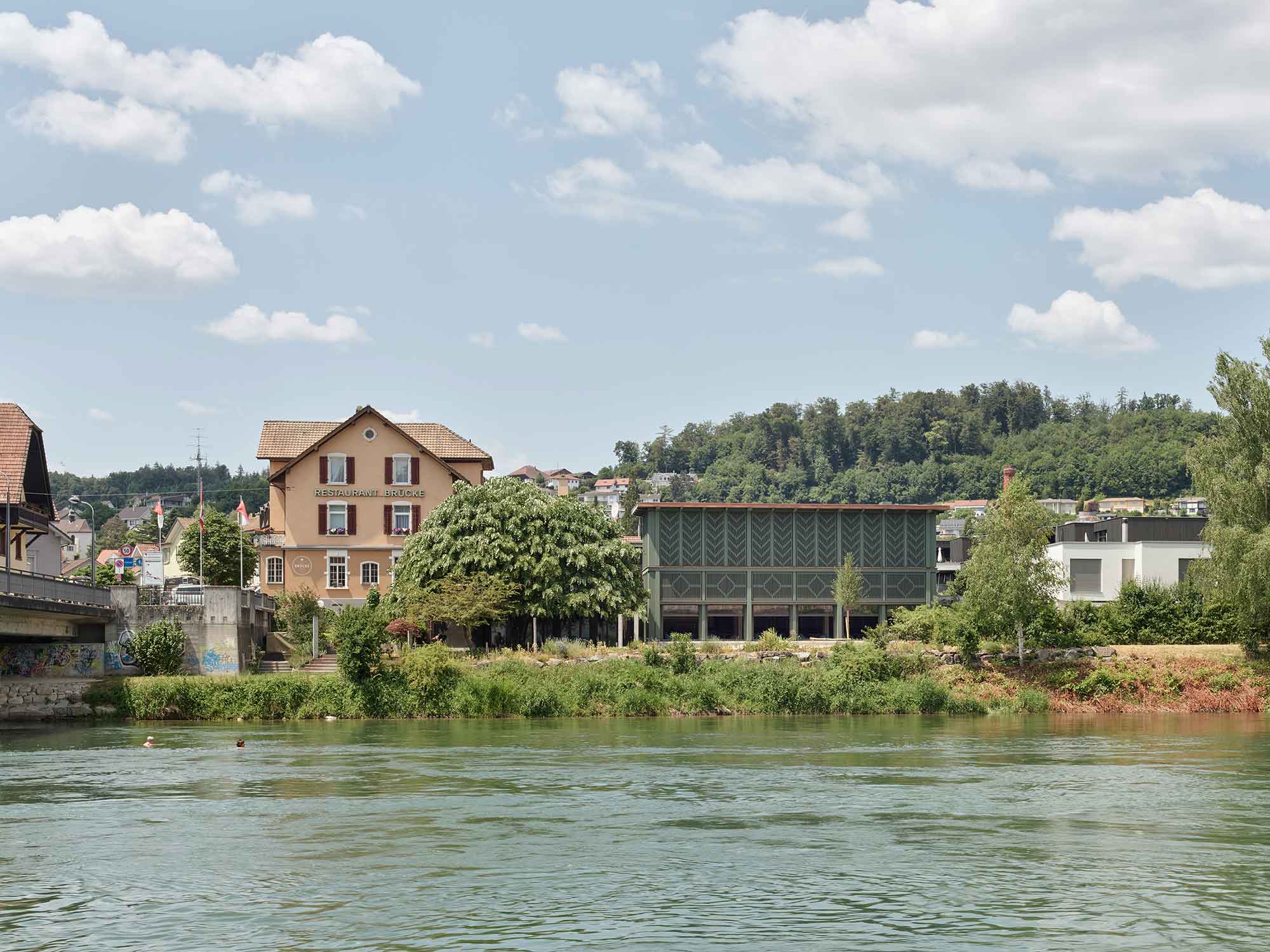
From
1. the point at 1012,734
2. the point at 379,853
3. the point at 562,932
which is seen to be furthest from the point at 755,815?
the point at 1012,734

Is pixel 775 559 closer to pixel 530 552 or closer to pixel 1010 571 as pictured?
pixel 530 552

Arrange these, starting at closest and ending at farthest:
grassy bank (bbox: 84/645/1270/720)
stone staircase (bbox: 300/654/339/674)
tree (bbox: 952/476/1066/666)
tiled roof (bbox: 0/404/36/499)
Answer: grassy bank (bbox: 84/645/1270/720)
stone staircase (bbox: 300/654/339/674)
tree (bbox: 952/476/1066/666)
tiled roof (bbox: 0/404/36/499)

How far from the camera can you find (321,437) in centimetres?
8344

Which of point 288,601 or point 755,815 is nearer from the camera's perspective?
point 755,815

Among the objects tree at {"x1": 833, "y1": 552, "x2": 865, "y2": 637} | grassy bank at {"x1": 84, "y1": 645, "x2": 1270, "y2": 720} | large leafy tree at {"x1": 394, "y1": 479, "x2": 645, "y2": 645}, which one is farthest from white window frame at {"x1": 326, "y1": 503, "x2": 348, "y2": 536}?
tree at {"x1": 833, "y1": 552, "x2": 865, "y2": 637}

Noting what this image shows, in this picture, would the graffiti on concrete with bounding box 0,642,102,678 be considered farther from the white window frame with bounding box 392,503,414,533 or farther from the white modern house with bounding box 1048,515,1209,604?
the white modern house with bounding box 1048,515,1209,604

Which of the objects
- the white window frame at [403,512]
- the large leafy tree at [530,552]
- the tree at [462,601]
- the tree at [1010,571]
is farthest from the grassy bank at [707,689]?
the white window frame at [403,512]

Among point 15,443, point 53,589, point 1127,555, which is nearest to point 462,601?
point 53,589

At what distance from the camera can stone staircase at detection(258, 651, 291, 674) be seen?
211 ft

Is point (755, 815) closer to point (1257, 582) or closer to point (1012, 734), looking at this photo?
point (1012, 734)

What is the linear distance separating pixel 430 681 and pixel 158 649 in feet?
40.4

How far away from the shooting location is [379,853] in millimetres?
27422

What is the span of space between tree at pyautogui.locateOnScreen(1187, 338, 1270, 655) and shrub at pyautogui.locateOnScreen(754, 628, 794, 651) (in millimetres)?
19542

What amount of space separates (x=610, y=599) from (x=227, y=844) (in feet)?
134
